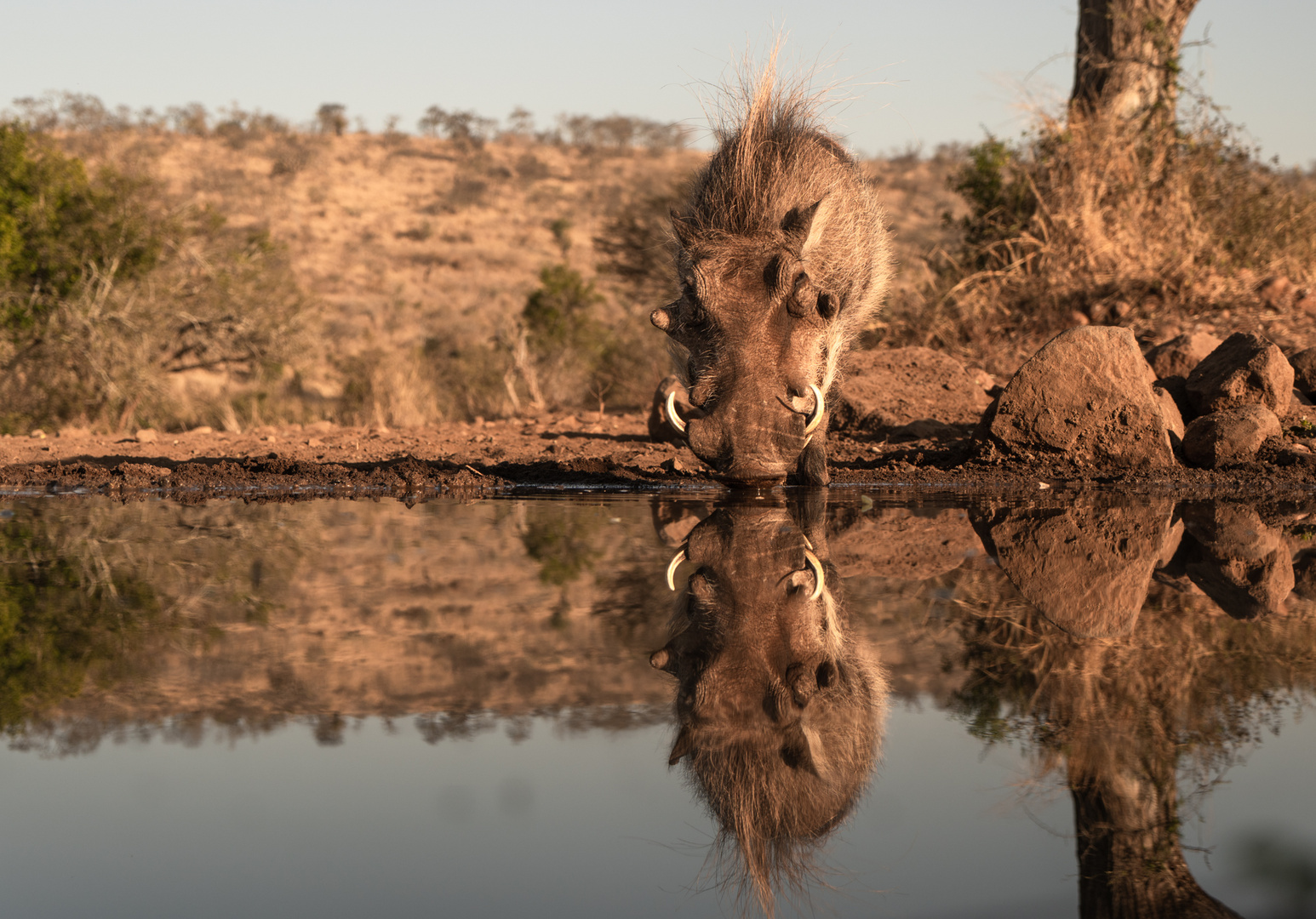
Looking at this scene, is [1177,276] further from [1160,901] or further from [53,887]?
[53,887]

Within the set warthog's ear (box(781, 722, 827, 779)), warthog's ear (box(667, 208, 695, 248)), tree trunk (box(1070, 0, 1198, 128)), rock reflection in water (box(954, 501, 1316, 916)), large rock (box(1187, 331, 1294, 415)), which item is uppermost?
tree trunk (box(1070, 0, 1198, 128))

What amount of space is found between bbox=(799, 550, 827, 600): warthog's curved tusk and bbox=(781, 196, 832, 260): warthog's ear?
203cm

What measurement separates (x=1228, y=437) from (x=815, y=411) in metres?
3.03

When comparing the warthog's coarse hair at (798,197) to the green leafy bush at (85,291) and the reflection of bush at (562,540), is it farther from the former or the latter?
the green leafy bush at (85,291)

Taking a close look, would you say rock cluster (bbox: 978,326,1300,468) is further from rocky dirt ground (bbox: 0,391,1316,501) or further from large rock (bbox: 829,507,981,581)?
large rock (bbox: 829,507,981,581)

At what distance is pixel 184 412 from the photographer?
541 inches

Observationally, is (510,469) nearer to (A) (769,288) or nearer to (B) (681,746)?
(A) (769,288)

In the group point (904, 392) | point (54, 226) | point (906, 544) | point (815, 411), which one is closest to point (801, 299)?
point (815, 411)

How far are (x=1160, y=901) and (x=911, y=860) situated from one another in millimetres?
372

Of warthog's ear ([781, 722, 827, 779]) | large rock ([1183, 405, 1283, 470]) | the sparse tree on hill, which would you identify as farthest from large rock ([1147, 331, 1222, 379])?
the sparse tree on hill

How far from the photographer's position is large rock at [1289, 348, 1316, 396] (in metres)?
8.01

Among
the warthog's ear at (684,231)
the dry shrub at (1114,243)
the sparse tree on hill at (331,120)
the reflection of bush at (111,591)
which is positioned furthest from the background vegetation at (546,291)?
the sparse tree on hill at (331,120)

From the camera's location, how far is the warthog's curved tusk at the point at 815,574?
3.56m

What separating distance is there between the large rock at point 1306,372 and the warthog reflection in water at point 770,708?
5.83 m
